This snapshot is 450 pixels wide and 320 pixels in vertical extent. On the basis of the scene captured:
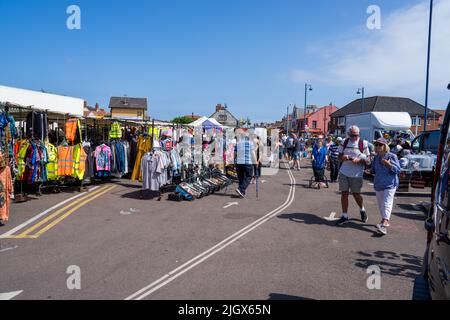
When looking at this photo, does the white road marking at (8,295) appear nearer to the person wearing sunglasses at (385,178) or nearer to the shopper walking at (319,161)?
the person wearing sunglasses at (385,178)

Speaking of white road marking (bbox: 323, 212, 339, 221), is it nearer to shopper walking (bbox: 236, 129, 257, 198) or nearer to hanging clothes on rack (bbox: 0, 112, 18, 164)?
Result: shopper walking (bbox: 236, 129, 257, 198)

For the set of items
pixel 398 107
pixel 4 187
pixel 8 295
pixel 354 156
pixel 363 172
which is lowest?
pixel 8 295

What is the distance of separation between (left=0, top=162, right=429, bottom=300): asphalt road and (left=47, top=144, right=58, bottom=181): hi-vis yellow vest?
0.92 meters

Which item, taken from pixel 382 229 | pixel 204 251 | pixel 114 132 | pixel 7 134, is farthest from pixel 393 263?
pixel 114 132

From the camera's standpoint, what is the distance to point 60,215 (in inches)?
321

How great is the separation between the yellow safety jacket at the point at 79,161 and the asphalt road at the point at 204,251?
128 cm

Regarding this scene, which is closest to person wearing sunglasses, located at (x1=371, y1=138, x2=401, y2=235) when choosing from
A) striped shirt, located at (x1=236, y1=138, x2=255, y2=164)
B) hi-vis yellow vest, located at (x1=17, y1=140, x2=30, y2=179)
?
striped shirt, located at (x1=236, y1=138, x2=255, y2=164)

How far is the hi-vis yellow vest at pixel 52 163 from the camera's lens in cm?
1011

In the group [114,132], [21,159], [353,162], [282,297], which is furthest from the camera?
[114,132]

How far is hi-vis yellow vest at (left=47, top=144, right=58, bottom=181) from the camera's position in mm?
10114

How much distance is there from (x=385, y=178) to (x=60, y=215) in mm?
7216

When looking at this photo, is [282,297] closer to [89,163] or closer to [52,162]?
[52,162]

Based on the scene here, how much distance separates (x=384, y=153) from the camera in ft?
22.7

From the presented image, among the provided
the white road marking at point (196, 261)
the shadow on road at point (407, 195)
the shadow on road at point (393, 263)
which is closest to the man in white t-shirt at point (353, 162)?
the white road marking at point (196, 261)
